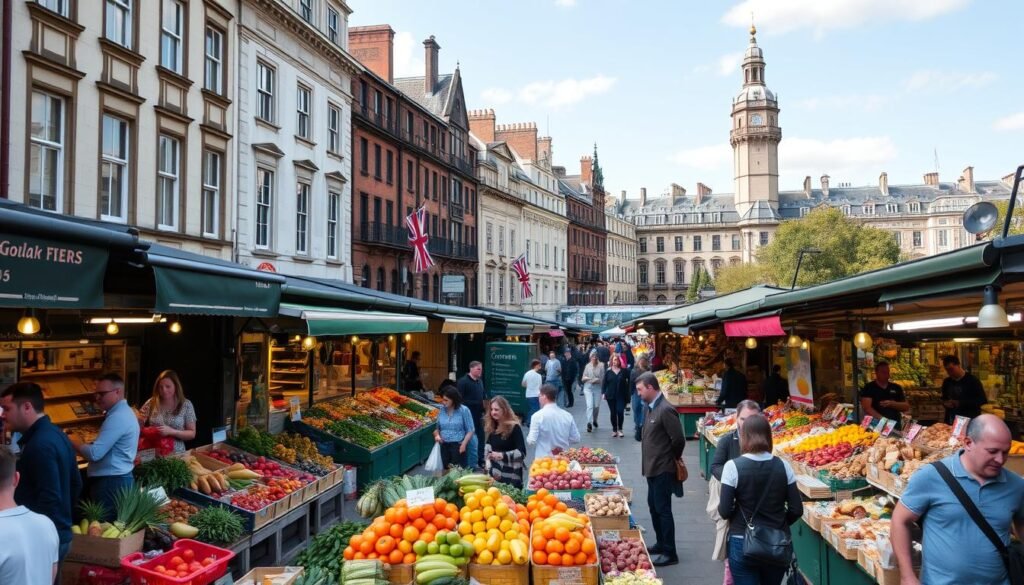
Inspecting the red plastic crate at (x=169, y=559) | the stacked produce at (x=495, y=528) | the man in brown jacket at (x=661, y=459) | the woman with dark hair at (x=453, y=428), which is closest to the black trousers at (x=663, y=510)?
the man in brown jacket at (x=661, y=459)

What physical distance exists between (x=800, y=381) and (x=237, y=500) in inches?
349

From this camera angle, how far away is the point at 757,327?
34.3 feet

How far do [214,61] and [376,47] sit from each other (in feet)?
60.6

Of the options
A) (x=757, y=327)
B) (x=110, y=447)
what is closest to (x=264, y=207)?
(x=757, y=327)

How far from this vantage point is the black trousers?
25.6ft

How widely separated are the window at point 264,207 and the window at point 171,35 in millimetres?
4419

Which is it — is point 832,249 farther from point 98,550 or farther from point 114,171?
point 98,550

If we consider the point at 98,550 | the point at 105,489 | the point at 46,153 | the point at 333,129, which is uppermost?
the point at 333,129

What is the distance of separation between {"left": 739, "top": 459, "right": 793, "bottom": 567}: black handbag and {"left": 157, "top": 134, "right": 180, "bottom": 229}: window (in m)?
16.4

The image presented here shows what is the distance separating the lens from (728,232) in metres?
106

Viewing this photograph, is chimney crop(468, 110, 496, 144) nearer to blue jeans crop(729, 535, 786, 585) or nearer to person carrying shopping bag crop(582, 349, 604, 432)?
person carrying shopping bag crop(582, 349, 604, 432)

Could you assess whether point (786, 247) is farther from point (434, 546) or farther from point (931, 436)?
point (434, 546)

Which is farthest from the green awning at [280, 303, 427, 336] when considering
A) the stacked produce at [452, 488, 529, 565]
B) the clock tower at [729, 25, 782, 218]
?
the clock tower at [729, 25, 782, 218]

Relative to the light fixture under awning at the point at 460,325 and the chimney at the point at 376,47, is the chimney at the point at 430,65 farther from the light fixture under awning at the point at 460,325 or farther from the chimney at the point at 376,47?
the light fixture under awning at the point at 460,325
